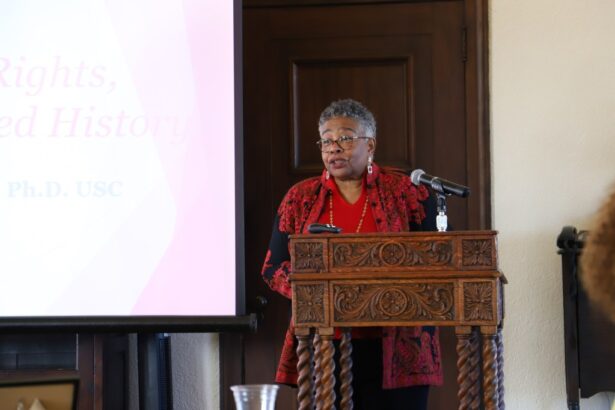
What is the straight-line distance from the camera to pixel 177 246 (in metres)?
3.61

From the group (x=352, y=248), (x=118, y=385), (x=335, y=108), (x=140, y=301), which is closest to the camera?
(x=352, y=248)

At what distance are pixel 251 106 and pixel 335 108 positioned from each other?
0.92 meters

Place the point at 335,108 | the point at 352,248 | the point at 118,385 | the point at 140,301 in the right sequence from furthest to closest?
the point at 118,385
the point at 140,301
the point at 335,108
the point at 352,248

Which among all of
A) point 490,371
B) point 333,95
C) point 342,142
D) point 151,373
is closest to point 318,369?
point 490,371

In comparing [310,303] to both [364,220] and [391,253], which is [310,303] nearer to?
[391,253]

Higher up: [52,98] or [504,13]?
[504,13]

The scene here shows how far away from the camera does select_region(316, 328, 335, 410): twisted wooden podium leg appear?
248 cm

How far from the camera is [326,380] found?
2480mm

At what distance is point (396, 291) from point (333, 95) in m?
1.64

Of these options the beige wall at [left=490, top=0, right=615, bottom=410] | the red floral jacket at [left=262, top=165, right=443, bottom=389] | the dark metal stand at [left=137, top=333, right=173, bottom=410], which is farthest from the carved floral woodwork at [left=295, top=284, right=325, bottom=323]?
the beige wall at [left=490, top=0, right=615, bottom=410]

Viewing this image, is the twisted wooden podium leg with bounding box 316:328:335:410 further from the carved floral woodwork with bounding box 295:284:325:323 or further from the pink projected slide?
the pink projected slide

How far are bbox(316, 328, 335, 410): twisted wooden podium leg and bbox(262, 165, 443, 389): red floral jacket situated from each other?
419 mm

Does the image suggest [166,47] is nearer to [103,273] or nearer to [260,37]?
[260,37]

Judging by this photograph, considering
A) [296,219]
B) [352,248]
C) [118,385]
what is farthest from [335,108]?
[118,385]
